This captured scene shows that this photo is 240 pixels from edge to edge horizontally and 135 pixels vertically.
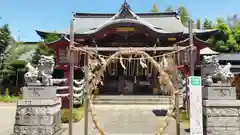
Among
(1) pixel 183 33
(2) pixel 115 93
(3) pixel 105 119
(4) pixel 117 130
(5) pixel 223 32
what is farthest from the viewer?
(5) pixel 223 32

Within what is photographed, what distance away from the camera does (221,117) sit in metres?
8.14

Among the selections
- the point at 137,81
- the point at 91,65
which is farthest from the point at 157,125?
the point at 137,81

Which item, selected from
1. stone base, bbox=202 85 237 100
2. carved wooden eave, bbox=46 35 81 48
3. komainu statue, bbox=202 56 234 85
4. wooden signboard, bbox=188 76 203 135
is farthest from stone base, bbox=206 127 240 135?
carved wooden eave, bbox=46 35 81 48

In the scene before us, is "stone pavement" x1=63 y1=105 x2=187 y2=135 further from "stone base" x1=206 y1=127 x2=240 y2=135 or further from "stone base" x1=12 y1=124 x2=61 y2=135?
"stone base" x1=206 y1=127 x2=240 y2=135

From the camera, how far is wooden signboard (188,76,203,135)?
6.53 metres

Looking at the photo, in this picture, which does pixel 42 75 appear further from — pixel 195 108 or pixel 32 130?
pixel 195 108

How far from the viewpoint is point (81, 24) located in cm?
2456

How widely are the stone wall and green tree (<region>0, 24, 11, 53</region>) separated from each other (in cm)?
2375

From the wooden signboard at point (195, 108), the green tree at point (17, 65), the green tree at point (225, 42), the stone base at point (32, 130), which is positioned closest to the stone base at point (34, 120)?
the stone base at point (32, 130)

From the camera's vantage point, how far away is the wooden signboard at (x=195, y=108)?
6531 millimetres

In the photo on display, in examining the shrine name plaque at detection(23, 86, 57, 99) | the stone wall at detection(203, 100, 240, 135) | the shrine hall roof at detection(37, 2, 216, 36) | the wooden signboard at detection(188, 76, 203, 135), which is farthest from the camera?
the shrine hall roof at detection(37, 2, 216, 36)

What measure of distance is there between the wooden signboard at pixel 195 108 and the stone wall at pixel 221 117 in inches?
64.2

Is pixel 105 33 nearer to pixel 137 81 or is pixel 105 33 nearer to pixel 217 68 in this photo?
pixel 137 81

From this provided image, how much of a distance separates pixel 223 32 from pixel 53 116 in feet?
81.8
